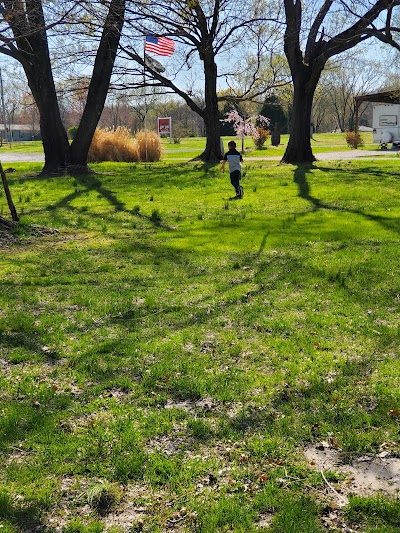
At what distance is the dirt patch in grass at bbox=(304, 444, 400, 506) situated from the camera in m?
3.02

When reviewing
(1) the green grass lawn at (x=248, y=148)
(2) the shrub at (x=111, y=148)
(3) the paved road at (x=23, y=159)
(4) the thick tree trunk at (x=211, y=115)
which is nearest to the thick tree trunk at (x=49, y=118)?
(2) the shrub at (x=111, y=148)

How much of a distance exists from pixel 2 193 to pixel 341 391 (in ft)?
41.1

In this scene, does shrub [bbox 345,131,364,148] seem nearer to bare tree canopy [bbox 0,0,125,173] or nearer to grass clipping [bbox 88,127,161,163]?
grass clipping [bbox 88,127,161,163]

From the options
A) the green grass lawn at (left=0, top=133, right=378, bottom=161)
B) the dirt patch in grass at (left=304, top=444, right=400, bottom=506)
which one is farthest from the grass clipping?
the dirt patch in grass at (left=304, top=444, right=400, bottom=506)

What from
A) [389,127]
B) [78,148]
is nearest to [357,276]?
[78,148]

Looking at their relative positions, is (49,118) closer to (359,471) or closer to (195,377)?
(195,377)

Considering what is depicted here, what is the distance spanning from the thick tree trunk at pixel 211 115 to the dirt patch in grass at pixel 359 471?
886 inches

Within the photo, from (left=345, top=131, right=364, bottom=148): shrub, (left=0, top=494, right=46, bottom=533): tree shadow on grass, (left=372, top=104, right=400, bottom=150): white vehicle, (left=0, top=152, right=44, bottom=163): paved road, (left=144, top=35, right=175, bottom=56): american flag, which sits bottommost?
(left=0, top=494, right=46, bottom=533): tree shadow on grass

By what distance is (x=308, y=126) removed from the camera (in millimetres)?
22359

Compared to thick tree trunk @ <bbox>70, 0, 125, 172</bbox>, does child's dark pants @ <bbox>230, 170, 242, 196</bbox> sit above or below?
below

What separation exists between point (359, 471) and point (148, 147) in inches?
955

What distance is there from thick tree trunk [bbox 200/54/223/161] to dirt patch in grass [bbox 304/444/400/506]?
2250cm

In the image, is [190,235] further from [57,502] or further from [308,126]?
[308,126]

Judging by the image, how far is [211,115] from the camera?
82.1 ft
